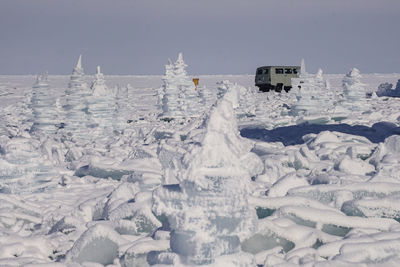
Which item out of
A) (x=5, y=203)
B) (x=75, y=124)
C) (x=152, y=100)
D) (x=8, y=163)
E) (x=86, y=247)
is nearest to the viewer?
(x=86, y=247)

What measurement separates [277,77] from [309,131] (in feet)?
93.6

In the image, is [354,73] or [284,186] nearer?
[284,186]

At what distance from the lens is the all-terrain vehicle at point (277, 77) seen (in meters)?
49.1

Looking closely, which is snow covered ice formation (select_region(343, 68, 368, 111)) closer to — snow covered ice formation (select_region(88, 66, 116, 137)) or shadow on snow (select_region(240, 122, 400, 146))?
shadow on snow (select_region(240, 122, 400, 146))

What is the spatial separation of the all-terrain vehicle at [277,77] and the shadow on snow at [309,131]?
2606 cm

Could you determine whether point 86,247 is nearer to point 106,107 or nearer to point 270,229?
point 270,229

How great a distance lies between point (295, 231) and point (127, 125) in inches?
915

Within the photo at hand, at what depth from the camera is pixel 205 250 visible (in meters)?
5.61

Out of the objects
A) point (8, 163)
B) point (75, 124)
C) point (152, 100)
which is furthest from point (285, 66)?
point (8, 163)

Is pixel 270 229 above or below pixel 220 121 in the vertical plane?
below

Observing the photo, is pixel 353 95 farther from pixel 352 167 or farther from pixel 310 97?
pixel 352 167

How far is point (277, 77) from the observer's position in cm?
4925

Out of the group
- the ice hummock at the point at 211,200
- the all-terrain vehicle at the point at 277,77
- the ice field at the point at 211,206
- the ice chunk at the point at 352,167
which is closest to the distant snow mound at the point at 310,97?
the all-terrain vehicle at the point at 277,77

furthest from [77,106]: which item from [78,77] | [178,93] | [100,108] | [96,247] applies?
[96,247]
